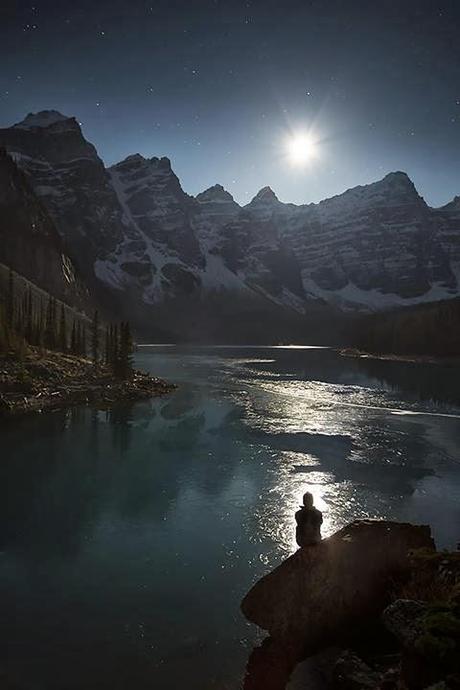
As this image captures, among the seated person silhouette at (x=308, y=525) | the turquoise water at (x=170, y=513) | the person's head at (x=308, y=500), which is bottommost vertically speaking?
the turquoise water at (x=170, y=513)

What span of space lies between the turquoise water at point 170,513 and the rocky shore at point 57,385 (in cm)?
581

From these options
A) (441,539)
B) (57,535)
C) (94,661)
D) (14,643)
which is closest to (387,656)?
(94,661)

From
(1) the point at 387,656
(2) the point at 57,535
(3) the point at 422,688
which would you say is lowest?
(2) the point at 57,535

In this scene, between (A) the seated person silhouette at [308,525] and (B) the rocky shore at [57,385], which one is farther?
(B) the rocky shore at [57,385]

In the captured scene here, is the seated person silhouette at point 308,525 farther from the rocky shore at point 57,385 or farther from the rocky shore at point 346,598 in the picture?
the rocky shore at point 57,385

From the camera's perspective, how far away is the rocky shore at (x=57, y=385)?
196 feet

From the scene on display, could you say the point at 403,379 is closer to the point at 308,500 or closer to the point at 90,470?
the point at 90,470

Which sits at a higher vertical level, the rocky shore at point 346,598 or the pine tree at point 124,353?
the pine tree at point 124,353

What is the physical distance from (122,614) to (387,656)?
30.4 feet

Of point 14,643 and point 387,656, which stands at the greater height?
point 387,656

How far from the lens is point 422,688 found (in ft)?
31.1

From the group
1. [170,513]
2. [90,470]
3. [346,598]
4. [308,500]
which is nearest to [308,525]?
[308,500]

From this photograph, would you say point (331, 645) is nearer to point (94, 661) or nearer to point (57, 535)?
point (94, 661)

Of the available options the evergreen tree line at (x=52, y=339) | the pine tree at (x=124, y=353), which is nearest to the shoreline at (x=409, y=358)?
the evergreen tree line at (x=52, y=339)
